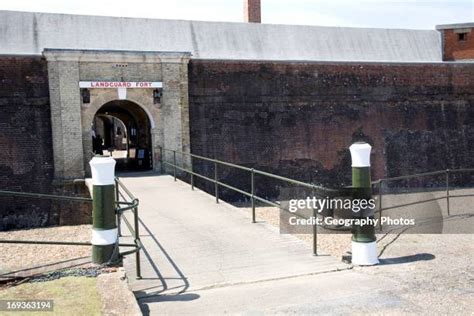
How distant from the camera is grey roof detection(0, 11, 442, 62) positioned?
1602 centimetres

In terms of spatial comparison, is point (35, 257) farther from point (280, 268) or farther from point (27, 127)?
point (27, 127)

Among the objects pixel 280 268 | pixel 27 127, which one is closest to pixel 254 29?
pixel 27 127

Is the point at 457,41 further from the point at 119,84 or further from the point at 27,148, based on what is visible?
the point at 27,148

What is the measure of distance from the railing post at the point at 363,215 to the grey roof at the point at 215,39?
12.0m

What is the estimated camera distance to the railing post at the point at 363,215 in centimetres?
584

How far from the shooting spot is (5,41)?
50.4 feet

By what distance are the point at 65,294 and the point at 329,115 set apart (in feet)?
47.0

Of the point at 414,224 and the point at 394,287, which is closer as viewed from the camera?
the point at 394,287

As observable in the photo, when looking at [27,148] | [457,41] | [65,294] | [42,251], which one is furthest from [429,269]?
[457,41]

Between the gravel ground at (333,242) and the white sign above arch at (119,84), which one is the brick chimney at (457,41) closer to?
the white sign above arch at (119,84)

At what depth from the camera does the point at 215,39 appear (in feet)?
59.1

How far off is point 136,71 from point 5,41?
171 inches

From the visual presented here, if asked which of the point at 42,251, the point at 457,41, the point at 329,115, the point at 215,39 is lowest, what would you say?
the point at 42,251

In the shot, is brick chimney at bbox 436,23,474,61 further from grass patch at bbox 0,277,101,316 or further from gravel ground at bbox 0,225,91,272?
grass patch at bbox 0,277,101,316
